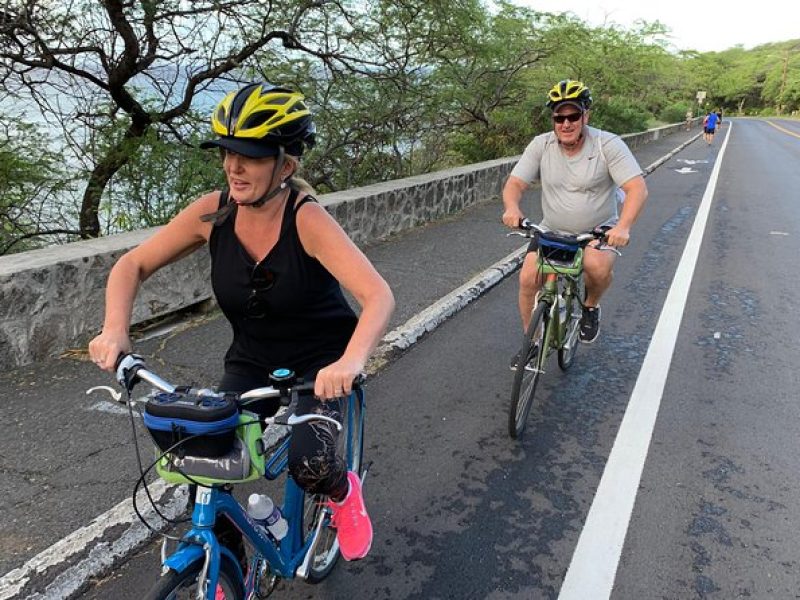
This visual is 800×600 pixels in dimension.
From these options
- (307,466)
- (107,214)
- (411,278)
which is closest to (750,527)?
(307,466)

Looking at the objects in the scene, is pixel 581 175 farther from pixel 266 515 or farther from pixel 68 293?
pixel 68 293

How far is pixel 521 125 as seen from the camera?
18578mm

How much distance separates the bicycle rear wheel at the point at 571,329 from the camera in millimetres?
4680

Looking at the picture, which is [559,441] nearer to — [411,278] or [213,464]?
[213,464]

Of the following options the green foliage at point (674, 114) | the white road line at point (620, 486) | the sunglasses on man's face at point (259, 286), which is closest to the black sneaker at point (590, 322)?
the white road line at point (620, 486)

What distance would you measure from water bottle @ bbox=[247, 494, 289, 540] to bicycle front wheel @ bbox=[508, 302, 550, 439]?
6.71 feet

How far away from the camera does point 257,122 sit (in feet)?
6.59

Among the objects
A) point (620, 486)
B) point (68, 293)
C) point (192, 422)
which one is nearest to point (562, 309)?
point (620, 486)

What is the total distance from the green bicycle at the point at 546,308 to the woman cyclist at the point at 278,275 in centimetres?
187

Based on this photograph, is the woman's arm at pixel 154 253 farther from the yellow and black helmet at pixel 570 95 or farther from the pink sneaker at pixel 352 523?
the yellow and black helmet at pixel 570 95

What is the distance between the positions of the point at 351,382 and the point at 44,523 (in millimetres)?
2002

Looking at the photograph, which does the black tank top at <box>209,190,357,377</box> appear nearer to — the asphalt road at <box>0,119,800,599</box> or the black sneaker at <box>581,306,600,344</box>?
the asphalt road at <box>0,119,800,599</box>

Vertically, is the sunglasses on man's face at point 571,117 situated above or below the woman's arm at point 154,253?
above

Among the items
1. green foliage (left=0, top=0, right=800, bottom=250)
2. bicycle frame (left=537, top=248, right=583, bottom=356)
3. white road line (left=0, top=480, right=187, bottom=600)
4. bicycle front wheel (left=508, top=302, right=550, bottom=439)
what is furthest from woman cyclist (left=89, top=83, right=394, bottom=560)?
green foliage (left=0, top=0, right=800, bottom=250)
